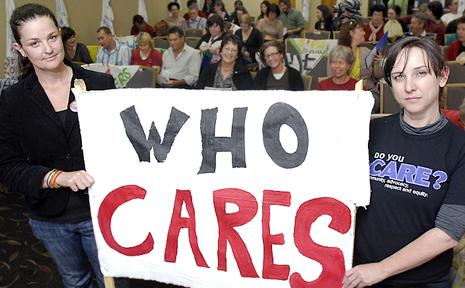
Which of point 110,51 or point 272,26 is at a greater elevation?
point 272,26

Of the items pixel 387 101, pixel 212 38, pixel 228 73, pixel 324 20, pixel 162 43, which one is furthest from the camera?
pixel 324 20

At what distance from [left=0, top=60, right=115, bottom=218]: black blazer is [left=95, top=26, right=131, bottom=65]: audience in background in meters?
4.23

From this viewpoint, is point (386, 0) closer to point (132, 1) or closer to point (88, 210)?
point (132, 1)

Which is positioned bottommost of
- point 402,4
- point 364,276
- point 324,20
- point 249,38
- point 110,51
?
point 364,276

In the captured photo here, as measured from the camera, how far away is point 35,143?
160 centimetres

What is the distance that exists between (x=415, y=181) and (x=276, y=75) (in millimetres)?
2861

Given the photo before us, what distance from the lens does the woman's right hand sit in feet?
5.19

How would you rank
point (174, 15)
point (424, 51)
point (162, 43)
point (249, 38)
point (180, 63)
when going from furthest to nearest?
point (174, 15) < point (162, 43) < point (249, 38) < point (180, 63) < point (424, 51)

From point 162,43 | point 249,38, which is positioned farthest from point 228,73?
point 162,43

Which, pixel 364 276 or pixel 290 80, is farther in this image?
pixel 290 80

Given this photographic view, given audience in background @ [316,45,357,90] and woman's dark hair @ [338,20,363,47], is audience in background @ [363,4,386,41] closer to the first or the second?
woman's dark hair @ [338,20,363,47]

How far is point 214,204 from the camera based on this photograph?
157 centimetres

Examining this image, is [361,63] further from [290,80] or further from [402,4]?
[402,4]

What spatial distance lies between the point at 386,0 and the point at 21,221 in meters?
9.88
